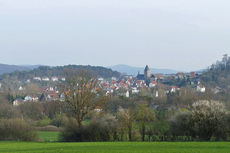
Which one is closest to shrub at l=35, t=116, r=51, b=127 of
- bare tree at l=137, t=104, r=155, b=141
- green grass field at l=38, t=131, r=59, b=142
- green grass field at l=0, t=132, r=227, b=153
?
green grass field at l=38, t=131, r=59, b=142

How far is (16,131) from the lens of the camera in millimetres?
30859

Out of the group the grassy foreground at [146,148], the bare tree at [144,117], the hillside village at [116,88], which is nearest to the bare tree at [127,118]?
the bare tree at [144,117]

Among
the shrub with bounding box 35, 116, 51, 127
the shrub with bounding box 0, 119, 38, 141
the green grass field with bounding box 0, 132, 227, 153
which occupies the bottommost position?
the shrub with bounding box 35, 116, 51, 127

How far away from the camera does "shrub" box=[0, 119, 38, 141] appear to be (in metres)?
30.5

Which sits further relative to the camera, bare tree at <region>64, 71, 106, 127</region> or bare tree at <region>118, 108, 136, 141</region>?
bare tree at <region>64, 71, 106, 127</region>

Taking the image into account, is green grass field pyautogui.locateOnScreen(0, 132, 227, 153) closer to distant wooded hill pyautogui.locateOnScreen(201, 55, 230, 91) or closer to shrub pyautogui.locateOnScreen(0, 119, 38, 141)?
shrub pyautogui.locateOnScreen(0, 119, 38, 141)

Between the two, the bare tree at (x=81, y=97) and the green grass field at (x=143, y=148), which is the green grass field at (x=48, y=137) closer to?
the bare tree at (x=81, y=97)

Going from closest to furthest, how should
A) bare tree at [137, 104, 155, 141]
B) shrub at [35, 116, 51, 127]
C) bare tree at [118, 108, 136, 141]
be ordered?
bare tree at [118, 108, 136, 141]
bare tree at [137, 104, 155, 141]
shrub at [35, 116, 51, 127]

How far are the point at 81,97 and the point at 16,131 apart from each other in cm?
626

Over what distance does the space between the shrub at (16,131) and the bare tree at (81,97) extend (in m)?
3.95

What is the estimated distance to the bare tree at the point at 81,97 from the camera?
102 ft

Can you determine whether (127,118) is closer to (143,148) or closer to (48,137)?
(48,137)

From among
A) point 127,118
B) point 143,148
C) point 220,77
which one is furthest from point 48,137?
point 220,77

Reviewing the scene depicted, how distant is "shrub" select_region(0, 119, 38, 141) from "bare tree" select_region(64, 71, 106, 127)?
395 cm
